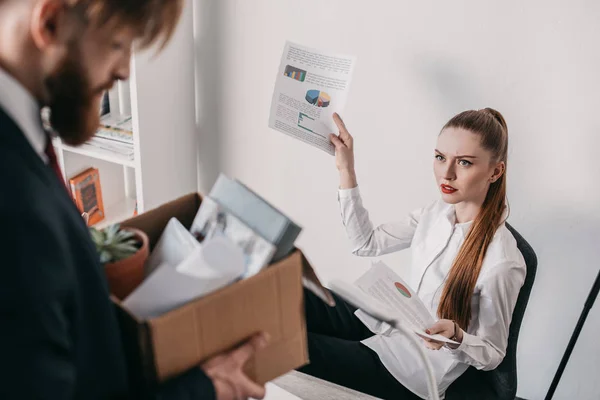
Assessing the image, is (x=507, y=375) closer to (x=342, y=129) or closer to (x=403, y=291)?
(x=403, y=291)

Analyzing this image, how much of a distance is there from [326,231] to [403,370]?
71 cm

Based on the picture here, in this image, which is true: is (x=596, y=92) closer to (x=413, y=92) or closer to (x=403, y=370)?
(x=413, y=92)

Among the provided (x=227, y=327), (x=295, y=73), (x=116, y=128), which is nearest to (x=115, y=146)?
(x=116, y=128)

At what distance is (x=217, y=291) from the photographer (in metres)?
0.83

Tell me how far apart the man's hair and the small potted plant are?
Result: 0.31 metres

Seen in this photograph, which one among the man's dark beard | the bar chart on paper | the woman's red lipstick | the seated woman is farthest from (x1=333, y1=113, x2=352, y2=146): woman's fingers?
the man's dark beard

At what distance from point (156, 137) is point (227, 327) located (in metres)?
1.31

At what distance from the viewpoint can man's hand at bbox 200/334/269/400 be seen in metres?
0.86

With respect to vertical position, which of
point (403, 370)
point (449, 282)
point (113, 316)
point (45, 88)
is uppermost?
point (45, 88)

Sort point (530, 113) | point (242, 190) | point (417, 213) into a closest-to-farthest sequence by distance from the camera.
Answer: point (242, 190)
point (530, 113)
point (417, 213)

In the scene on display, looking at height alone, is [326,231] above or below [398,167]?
below

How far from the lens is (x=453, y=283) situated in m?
1.50

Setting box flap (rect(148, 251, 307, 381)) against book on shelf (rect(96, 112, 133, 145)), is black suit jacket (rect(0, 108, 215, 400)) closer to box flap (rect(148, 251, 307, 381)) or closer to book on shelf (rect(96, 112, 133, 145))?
box flap (rect(148, 251, 307, 381))

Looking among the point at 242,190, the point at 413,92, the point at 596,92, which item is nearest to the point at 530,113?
the point at 596,92
